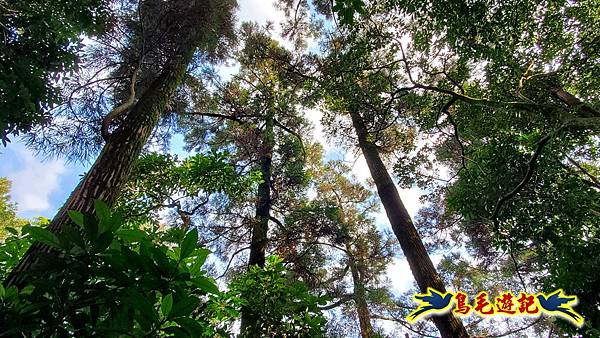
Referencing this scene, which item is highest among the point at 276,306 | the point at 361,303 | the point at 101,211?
the point at 361,303

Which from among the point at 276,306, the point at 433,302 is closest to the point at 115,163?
the point at 276,306

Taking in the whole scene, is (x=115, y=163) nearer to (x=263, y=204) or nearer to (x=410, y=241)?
(x=410, y=241)

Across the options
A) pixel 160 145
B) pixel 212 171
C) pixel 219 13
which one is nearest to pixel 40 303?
pixel 212 171

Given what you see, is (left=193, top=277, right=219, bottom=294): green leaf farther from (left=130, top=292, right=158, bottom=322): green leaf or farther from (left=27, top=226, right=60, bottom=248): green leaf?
(left=27, top=226, right=60, bottom=248): green leaf

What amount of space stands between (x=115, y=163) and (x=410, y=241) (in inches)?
171

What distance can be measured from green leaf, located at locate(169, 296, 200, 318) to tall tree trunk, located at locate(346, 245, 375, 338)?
7.29 meters

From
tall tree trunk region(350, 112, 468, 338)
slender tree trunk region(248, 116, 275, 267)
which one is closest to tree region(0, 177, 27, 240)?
slender tree trunk region(248, 116, 275, 267)

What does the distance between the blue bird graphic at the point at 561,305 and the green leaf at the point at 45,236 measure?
490 centimetres

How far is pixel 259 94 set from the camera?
1005 centimetres

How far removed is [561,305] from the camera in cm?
375

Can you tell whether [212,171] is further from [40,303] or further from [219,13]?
[40,303]

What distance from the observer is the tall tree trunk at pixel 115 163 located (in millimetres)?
2398

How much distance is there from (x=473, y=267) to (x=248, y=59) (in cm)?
987

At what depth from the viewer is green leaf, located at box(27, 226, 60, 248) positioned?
992 mm
